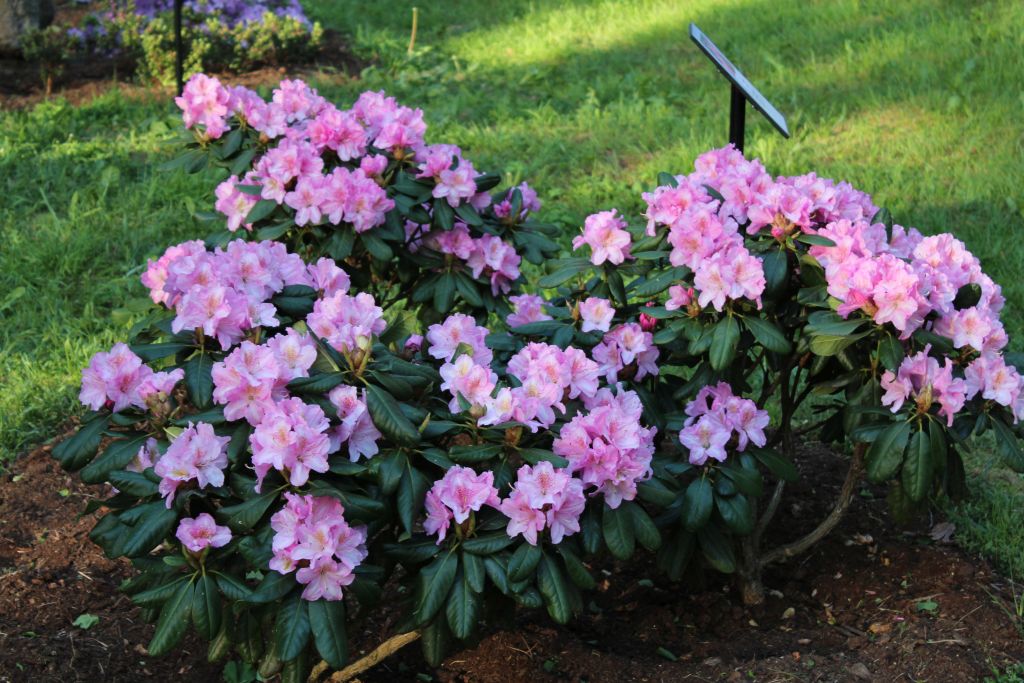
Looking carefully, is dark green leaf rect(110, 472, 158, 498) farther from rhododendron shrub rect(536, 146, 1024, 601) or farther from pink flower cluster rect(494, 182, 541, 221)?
pink flower cluster rect(494, 182, 541, 221)


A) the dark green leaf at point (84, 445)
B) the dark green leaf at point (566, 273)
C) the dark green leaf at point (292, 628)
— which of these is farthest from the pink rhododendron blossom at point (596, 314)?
the dark green leaf at point (84, 445)

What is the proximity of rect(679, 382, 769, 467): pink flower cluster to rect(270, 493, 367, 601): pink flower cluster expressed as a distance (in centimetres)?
74

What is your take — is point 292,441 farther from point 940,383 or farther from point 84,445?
point 940,383

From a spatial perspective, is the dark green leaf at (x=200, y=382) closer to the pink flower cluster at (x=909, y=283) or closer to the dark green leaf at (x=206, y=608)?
the dark green leaf at (x=206, y=608)

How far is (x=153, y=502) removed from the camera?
217 cm

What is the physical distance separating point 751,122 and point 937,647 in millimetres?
3834

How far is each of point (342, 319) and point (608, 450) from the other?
561 millimetres

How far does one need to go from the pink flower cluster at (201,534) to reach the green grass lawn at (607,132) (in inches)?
69.3

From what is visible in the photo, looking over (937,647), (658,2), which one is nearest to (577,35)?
(658,2)

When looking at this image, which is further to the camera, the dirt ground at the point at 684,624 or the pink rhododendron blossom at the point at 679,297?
the dirt ground at the point at 684,624

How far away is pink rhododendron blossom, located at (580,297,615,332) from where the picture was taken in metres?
2.61

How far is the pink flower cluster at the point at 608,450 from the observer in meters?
2.15

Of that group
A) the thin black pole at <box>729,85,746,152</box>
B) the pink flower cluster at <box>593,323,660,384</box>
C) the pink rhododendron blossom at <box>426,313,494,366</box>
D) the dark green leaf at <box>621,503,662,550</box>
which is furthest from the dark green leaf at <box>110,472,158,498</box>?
the thin black pole at <box>729,85,746,152</box>

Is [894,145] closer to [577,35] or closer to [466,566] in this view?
[577,35]
